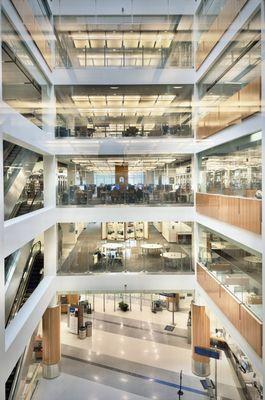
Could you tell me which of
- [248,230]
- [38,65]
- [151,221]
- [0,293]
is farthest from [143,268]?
[38,65]

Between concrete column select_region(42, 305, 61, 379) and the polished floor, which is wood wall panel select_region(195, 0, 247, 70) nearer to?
concrete column select_region(42, 305, 61, 379)

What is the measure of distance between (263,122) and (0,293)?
5.36 metres

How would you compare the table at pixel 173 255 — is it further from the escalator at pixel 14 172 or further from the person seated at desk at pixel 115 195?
the escalator at pixel 14 172

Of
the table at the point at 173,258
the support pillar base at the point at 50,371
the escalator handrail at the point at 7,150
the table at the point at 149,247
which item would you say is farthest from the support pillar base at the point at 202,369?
the escalator handrail at the point at 7,150

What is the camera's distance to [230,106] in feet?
24.9

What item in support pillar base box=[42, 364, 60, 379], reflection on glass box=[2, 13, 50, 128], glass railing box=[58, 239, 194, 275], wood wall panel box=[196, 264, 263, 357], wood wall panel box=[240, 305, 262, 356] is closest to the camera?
wood wall panel box=[240, 305, 262, 356]

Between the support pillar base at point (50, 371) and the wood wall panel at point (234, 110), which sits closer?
the wood wall panel at point (234, 110)

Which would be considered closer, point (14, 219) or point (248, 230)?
point (248, 230)

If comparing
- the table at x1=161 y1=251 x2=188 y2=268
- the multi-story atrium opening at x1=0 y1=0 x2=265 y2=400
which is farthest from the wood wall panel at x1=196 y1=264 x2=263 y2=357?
the table at x1=161 y1=251 x2=188 y2=268

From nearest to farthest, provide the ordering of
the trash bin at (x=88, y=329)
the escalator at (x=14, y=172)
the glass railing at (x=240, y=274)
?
the glass railing at (x=240, y=274) < the escalator at (x=14, y=172) < the trash bin at (x=88, y=329)

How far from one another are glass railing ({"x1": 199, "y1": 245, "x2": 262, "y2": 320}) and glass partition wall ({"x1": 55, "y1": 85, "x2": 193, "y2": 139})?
185 inches

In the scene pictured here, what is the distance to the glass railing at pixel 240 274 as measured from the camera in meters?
6.16

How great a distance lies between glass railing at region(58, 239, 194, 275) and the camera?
11.2m

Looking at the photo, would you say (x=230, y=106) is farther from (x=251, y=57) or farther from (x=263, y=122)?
(x=263, y=122)
